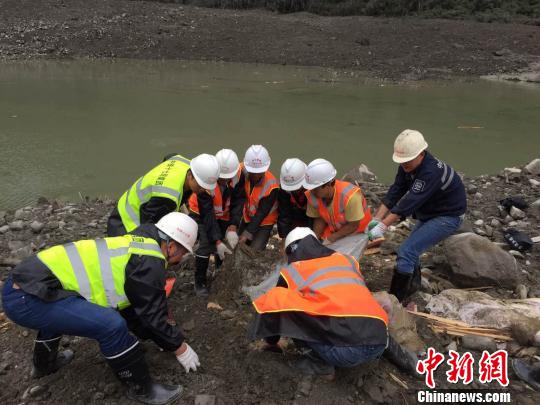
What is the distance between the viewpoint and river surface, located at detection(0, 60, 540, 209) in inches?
320

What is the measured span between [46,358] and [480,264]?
3.65 metres

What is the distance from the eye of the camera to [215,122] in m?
11.1

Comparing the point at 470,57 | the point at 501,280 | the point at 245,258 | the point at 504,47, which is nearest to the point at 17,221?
the point at 245,258

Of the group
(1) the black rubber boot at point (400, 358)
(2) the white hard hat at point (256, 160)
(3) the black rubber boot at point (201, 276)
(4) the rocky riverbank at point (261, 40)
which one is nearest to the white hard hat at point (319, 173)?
(2) the white hard hat at point (256, 160)

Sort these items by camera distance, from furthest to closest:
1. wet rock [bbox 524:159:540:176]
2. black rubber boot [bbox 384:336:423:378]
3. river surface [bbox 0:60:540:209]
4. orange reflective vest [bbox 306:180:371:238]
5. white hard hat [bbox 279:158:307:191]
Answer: river surface [bbox 0:60:540:209] < wet rock [bbox 524:159:540:176] < white hard hat [bbox 279:158:307:191] < orange reflective vest [bbox 306:180:371:238] < black rubber boot [bbox 384:336:423:378]

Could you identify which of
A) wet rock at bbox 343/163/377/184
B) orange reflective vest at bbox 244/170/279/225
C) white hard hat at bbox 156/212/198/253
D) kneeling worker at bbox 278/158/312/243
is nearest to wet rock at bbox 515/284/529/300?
kneeling worker at bbox 278/158/312/243

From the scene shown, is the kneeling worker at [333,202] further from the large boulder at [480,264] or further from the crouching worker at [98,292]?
the crouching worker at [98,292]

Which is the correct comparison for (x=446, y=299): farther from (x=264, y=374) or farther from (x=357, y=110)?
(x=357, y=110)

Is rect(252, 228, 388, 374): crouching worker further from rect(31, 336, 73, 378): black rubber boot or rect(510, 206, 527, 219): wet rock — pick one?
rect(510, 206, 527, 219): wet rock

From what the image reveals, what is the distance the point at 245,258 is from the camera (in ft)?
13.4

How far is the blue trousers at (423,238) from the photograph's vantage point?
341cm

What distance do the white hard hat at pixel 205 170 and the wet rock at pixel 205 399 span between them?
5.34ft

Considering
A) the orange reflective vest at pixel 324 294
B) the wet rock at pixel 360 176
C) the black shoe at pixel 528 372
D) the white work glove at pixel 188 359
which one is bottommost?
the wet rock at pixel 360 176

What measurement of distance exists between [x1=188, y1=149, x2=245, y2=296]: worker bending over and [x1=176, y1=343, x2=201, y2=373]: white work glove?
3.62ft
